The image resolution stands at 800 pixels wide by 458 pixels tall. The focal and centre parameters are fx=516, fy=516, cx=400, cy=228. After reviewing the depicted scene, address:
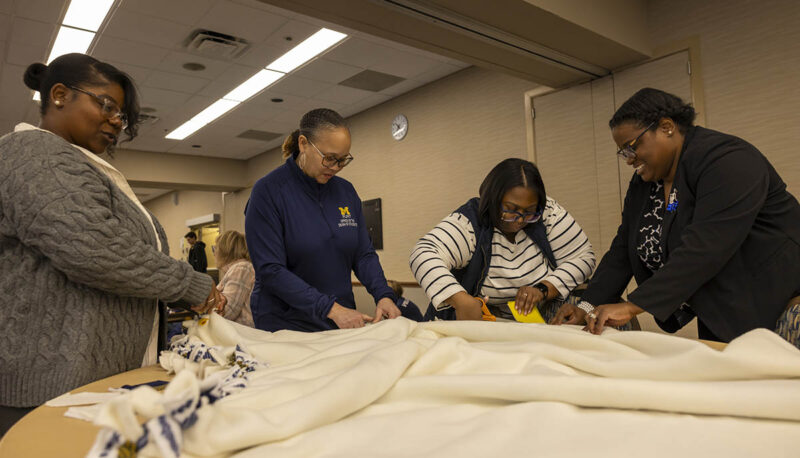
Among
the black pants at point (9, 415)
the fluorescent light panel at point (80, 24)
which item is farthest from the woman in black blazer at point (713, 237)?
the fluorescent light panel at point (80, 24)

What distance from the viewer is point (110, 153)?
1.37 m

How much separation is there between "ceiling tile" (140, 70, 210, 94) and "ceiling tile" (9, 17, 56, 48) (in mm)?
1011

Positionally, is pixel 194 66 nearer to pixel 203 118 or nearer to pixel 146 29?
pixel 146 29

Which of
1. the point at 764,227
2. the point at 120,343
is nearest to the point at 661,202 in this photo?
the point at 764,227

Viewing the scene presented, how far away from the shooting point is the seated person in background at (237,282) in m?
3.42

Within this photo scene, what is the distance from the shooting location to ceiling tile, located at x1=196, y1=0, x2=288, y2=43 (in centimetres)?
415

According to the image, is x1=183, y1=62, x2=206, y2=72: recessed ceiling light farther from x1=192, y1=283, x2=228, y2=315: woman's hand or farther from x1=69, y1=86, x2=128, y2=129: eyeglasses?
x1=192, y1=283, x2=228, y2=315: woman's hand

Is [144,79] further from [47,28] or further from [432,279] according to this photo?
[432,279]

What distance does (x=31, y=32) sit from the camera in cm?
434

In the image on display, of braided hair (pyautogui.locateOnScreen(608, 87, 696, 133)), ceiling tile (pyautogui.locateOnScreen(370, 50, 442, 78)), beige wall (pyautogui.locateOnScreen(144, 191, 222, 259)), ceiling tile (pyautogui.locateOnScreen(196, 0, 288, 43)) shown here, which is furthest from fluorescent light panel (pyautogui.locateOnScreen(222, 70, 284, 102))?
beige wall (pyautogui.locateOnScreen(144, 191, 222, 259))

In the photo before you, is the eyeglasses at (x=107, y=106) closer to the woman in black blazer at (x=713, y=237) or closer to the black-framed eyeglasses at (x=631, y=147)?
the woman in black blazer at (x=713, y=237)

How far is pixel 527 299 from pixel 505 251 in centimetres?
24

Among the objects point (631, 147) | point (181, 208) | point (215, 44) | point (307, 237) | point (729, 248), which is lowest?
point (729, 248)

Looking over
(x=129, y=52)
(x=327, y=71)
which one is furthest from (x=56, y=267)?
(x=327, y=71)
